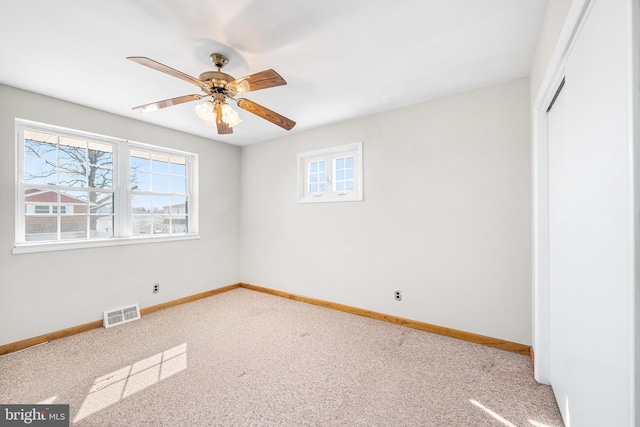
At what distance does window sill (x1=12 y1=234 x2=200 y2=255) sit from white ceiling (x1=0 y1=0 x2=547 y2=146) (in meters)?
1.53

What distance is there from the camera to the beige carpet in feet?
5.57

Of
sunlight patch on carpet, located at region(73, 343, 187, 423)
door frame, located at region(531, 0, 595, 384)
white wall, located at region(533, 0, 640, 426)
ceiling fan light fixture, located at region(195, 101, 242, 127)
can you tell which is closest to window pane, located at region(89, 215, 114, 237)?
sunlight patch on carpet, located at region(73, 343, 187, 423)

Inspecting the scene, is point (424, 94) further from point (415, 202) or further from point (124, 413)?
point (124, 413)

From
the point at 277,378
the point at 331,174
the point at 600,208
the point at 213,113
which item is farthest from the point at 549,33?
the point at 277,378

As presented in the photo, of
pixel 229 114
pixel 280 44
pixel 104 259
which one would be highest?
pixel 280 44

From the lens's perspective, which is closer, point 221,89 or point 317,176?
point 221,89

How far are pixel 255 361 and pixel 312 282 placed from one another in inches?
64.4

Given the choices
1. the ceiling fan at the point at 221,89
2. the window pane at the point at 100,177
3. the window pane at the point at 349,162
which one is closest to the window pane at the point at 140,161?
the window pane at the point at 100,177

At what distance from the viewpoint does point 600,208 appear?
0.92 meters

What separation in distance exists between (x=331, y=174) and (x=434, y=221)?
1525 mm

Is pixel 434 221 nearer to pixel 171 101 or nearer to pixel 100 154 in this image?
pixel 171 101

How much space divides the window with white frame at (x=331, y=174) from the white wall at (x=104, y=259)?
1.43m

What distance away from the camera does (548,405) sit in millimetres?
1759

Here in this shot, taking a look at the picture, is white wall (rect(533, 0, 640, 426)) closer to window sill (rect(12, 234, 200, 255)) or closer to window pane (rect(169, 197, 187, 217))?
window sill (rect(12, 234, 200, 255))
